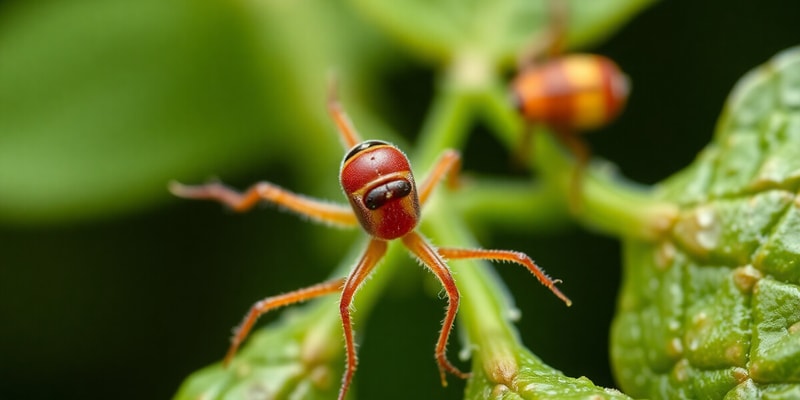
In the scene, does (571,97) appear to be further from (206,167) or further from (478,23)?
(206,167)

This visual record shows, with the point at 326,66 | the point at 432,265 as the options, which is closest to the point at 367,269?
the point at 432,265

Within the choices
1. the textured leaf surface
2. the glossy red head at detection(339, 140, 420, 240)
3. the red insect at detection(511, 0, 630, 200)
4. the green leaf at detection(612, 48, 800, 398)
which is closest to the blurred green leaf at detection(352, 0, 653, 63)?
the red insect at detection(511, 0, 630, 200)

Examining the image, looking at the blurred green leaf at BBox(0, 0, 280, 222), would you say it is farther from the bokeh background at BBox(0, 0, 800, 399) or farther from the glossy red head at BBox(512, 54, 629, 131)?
the glossy red head at BBox(512, 54, 629, 131)

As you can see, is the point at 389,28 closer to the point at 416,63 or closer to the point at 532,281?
the point at 416,63

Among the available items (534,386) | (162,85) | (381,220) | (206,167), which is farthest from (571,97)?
(162,85)

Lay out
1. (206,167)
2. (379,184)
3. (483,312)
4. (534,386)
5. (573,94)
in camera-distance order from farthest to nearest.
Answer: (206,167) < (573,94) < (483,312) < (379,184) < (534,386)

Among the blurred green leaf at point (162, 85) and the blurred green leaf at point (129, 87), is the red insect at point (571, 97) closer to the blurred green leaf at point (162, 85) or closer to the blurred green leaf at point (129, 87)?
the blurred green leaf at point (162, 85)
